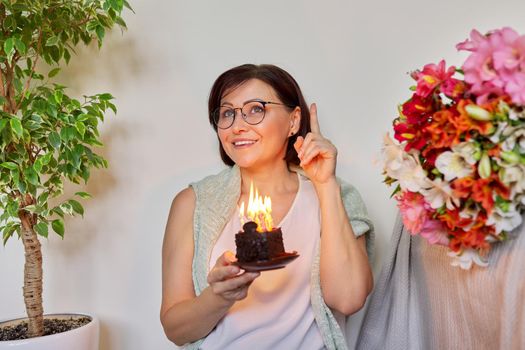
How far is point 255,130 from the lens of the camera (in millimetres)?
1724

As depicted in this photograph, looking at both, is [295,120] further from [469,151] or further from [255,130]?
[469,151]

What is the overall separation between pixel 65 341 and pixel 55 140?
23.6 inches

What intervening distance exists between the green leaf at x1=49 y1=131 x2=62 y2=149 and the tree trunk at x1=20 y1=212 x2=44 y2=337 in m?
0.28

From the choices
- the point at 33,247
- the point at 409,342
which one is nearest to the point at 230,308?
the point at 409,342

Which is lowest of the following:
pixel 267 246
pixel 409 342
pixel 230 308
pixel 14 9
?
pixel 409 342

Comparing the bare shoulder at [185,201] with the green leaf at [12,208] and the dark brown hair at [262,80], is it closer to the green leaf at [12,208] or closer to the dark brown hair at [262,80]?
the dark brown hair at [262,80]

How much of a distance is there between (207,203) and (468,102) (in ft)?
3.18

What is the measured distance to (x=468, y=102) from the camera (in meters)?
1.07

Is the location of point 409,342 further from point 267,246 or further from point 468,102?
point 468,102

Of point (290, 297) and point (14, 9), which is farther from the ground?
point (14, 9)

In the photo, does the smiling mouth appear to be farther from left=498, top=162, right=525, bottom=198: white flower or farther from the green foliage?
left=498, top=162, right=525, bottom=198: white flower

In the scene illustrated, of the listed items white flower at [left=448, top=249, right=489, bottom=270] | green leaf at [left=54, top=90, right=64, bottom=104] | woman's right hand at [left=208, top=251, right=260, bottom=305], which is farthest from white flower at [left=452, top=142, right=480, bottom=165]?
green leaf at [left=54, top=90, right=64, bottom=104]

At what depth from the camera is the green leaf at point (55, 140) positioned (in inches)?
63.7

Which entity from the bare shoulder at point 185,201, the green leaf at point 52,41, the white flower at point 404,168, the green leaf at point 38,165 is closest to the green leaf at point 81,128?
the green leaf at point 38,165
